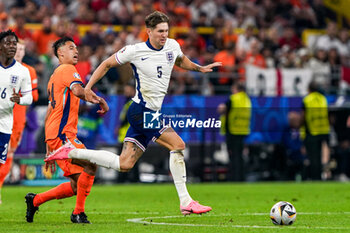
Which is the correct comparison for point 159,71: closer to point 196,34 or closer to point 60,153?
point 60,153

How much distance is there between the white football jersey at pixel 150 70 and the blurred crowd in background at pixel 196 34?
8.98 meters

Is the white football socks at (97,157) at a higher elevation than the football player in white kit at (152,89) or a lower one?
lower

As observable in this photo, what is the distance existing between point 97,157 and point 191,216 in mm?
1945

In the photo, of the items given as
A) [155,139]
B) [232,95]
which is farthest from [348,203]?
[232,95]

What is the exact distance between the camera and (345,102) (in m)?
20.5

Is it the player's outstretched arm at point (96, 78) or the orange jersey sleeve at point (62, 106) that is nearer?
the player's outstretched arm at point (96, 78)

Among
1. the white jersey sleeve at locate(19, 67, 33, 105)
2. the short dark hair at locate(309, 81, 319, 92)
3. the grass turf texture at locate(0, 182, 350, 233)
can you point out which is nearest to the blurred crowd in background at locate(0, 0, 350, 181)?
the short dark hair at locate(309, 81, 319, 92)

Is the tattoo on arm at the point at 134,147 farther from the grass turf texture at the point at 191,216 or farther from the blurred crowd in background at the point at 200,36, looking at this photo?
the blurred crowd in background at the point at 200,36

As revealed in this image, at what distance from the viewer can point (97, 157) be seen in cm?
920

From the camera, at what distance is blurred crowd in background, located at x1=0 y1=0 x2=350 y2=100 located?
1977cm

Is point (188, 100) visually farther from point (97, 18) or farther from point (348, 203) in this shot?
point (348, 203)

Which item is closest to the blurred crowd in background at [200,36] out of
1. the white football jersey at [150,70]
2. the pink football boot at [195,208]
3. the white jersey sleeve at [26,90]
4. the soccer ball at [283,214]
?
the white jersey sleeve at [26,90]

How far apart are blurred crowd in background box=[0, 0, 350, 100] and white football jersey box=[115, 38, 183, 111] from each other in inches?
354

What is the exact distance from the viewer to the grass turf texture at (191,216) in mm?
8828
